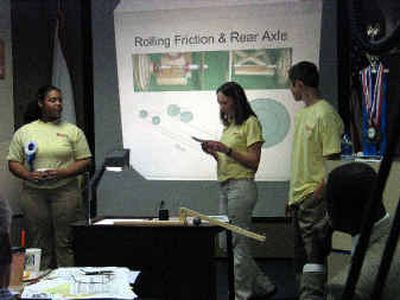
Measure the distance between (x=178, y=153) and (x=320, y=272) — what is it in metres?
3.39

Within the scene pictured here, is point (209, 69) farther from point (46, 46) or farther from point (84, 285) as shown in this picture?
point (84, 285)

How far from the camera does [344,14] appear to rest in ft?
15.4

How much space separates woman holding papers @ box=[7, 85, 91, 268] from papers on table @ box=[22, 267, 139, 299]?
6.07 feet

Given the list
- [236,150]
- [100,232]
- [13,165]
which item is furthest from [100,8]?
[100,232]

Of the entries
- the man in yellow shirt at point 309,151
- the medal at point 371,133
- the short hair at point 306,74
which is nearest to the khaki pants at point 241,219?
the man in yellow shirt at point 309,151

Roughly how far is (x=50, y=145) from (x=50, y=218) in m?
0.48

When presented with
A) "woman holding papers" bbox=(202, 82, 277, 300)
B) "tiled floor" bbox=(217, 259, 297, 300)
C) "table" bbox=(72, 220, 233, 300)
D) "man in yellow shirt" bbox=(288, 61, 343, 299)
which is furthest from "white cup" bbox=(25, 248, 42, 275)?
"tiled floor" bbox=(217, 259, 297, 300)

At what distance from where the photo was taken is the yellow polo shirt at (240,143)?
3653mm

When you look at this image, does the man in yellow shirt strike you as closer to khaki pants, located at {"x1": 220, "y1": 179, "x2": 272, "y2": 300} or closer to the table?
khaki pants, located at {"x1": 220, "y1": 179, "x2": 272, "y2": 300}

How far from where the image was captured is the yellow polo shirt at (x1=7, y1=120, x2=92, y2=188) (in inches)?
157

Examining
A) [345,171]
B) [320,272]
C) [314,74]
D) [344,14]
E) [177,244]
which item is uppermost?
[344,14]

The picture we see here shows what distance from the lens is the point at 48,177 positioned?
3.94 m

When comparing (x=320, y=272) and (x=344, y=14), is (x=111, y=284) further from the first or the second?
(x=344, y=14)

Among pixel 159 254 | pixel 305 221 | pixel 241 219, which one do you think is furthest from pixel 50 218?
pixel 305 221
